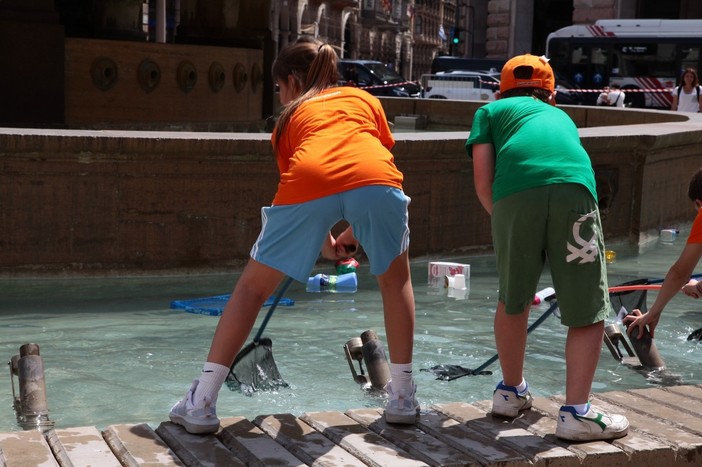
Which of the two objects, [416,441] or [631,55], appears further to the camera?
[631,55]

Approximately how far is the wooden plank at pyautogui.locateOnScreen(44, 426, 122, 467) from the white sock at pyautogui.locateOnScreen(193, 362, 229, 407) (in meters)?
0.36

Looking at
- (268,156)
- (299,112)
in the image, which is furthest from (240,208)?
(299,112)

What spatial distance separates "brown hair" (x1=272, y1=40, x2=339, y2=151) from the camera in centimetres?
440

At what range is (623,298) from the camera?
284 inches

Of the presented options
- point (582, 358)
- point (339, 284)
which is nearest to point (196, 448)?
point (582, 358)

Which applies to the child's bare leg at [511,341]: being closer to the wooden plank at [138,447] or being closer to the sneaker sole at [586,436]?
the sneaker sole at [586,436]

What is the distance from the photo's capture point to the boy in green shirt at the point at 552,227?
4188 millimetres

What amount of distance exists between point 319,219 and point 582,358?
0.97 m

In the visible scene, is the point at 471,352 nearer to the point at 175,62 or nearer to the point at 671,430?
the point at 671,430

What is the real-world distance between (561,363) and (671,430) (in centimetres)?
213

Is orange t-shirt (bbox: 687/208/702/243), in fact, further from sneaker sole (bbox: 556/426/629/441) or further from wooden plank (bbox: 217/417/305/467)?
wooden plank (bbox: 217/417/305/467)

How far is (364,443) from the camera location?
4.12 m

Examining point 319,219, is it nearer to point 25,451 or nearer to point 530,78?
point 530,78

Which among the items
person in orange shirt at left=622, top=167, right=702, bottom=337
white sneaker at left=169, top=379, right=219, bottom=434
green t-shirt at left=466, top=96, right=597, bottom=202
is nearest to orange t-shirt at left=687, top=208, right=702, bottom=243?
person in orange shirt at left=622, top=167, right=702, bottom=337
